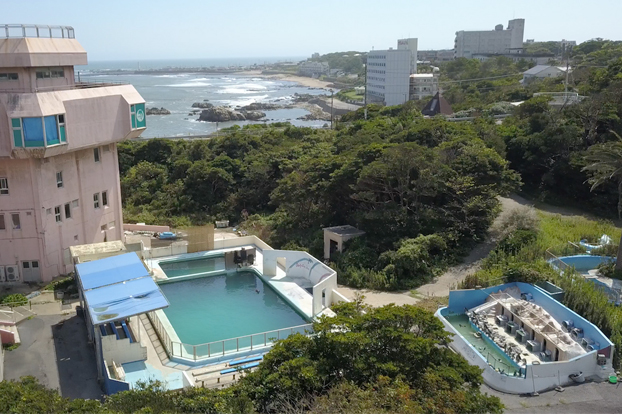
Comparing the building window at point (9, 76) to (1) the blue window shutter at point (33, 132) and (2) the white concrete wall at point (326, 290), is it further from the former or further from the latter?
(2) the white concrete wall at point (326, 290)

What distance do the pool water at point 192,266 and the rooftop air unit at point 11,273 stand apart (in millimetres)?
5906

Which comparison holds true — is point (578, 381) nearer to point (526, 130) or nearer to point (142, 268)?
point (142, 268)

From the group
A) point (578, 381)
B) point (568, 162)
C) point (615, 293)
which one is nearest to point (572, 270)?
point (615, 293)

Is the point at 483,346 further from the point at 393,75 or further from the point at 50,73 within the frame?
the point at 393,75

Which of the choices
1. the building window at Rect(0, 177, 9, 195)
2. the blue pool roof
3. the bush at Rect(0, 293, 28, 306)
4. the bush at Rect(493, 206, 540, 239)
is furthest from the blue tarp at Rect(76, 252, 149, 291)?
the bush at Rect(493, 206, 540, 239)

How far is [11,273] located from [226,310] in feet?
30.3

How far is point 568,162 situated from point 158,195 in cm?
2536

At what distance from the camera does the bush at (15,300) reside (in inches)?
775

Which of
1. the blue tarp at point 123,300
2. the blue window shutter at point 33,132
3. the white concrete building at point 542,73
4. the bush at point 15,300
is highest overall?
the white concrete building at point 542,73

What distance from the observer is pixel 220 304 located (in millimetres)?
20844

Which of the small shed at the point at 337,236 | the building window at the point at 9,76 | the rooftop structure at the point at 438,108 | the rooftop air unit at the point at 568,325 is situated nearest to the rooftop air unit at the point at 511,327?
the rooftop air unit at the point at 568,325

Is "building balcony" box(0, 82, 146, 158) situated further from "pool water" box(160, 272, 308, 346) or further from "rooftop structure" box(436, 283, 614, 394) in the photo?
"rooftop structure" box(436, 283, 614, 394)

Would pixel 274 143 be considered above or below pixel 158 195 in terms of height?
above

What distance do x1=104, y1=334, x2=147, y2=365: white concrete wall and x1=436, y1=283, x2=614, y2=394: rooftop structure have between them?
9535 millimetres
